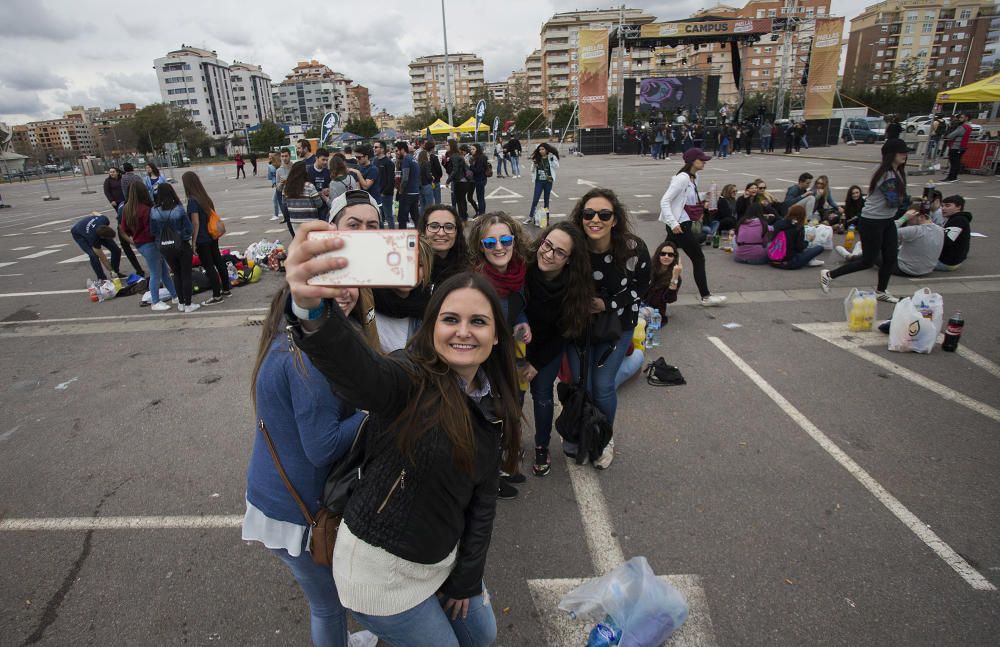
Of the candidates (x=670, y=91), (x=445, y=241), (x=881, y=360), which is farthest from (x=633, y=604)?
(x=670, y=91)

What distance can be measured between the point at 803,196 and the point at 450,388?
10.3m

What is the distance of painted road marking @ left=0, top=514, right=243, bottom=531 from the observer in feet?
10.1

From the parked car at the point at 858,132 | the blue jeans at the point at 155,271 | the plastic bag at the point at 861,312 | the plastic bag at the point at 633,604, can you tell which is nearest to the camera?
the plastic bag at the point at 633,604

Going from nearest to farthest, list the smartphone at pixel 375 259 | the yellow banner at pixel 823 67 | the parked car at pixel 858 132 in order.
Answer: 1. the smartphone at pixel 375 259
2. the yellow banner at pixel 823 67
3. the parked car at pixel 858 132

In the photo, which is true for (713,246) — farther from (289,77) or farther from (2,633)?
(289,77)

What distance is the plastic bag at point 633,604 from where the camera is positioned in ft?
7.13

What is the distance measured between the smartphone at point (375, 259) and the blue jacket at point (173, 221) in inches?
259

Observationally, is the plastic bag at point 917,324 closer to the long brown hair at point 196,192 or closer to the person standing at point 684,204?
the person standing at point 684,204

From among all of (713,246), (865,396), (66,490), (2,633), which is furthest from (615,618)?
(713,246)

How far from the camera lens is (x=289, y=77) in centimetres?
15488

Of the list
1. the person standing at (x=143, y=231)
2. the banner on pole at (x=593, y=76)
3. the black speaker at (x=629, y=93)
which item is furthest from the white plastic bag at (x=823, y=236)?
the black speaker at (x=629, y=93)

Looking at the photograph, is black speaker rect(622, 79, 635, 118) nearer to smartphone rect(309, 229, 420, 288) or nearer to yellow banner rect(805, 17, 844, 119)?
yellow banner rect(805, 17, 844, 119)

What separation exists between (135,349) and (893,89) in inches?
2805

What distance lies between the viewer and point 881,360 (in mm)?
4855
